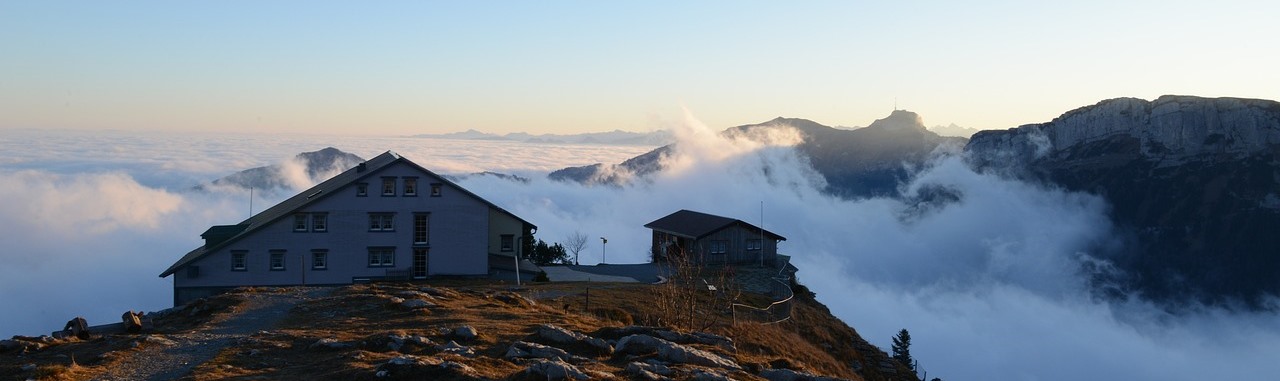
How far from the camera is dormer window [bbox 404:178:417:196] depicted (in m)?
55.9

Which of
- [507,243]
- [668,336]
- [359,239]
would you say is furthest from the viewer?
[507,243]

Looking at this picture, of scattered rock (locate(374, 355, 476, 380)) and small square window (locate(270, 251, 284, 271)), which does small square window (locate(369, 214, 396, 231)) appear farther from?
scattered rock (locate(374, 355, 476, 380))

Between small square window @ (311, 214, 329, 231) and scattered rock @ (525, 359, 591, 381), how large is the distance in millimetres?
38956

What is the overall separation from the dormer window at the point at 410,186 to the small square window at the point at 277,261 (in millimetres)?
7815

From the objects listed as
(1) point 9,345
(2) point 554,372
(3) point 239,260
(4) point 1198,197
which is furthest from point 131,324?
(4) point 1198,197

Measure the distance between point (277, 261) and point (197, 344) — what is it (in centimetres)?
3021

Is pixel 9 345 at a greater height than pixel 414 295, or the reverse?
pixel 414 295

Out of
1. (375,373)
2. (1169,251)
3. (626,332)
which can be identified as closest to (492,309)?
(626,332)

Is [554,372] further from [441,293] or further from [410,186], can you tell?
[410,186]

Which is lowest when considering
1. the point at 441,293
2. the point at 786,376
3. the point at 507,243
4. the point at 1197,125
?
the point at 786,376

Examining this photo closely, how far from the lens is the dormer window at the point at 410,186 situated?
184 ft

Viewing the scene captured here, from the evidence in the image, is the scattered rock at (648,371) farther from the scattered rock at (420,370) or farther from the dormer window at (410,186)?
the dormer window at (410,186)

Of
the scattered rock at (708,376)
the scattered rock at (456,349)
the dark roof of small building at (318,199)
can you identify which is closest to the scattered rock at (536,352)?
the scattered rock at (456,349)

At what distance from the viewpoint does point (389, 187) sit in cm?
5575
